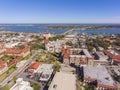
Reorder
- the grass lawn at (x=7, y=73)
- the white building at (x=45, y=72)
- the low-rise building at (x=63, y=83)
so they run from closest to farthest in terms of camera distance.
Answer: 1. the low-rise building at (x=63, y=83)
2. the white building at (x=45, y=72)
3. the grass lawn at (x=7, y=73)

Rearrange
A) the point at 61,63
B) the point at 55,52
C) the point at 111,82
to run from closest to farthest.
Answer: the point at 111,82 < the point at 61,63 < the point at 55,52

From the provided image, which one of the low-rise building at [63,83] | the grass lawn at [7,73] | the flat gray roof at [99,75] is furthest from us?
the grass lawn at [7,73]

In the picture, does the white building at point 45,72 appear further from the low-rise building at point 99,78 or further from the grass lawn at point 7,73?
the low-rise building at point 99,78

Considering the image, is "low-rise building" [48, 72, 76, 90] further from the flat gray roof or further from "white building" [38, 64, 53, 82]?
the flat gray roof

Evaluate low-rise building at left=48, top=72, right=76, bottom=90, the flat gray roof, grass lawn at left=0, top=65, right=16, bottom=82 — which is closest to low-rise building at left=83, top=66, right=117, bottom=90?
the flat gray roof

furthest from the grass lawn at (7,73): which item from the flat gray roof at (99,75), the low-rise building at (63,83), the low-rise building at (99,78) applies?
the flat gray roof at (99,75)

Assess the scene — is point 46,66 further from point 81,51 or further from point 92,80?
point 81,51

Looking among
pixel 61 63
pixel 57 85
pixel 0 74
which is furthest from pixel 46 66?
pixel 57 85

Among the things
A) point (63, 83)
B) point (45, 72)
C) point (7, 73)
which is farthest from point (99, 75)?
point (7, 73)

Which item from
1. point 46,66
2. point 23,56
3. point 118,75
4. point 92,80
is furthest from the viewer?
point 23,56

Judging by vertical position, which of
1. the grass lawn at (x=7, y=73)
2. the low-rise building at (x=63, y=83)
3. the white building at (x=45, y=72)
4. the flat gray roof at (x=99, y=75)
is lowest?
the grass lawn at (x=7, y=73)

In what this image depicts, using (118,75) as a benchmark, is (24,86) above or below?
above
